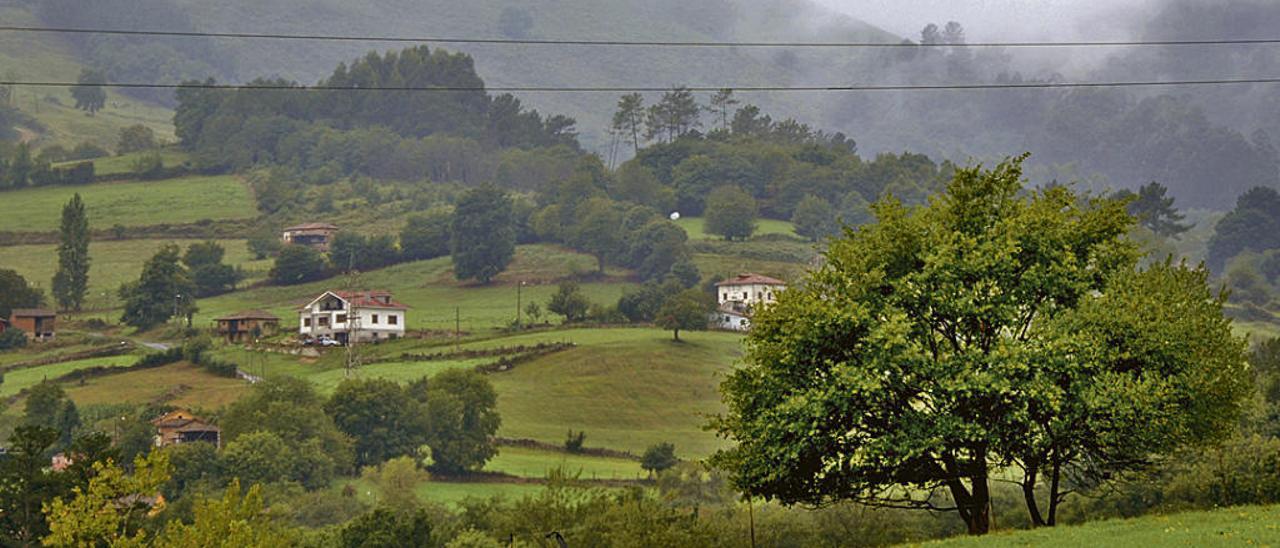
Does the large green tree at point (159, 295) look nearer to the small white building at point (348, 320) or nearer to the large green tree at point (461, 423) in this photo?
the small white building at point (348, 320)

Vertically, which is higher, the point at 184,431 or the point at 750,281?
the point at 750,281

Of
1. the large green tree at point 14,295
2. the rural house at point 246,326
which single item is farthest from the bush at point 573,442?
the large green tree at point 14,295

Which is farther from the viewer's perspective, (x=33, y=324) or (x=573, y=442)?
(x=33, y=324)

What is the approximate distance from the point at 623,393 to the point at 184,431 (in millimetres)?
45193

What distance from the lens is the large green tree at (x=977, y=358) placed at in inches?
1453

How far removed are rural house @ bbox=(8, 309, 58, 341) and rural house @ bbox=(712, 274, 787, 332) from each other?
9020 centimetres

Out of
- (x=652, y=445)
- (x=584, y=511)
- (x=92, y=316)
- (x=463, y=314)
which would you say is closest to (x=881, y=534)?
(x=584, y=511)

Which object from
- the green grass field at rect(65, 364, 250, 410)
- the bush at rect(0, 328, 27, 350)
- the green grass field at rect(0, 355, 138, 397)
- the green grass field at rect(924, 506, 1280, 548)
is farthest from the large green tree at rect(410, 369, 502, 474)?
the green grass field at rect(924, 506, 1280, 548)

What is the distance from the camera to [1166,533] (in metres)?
32.6

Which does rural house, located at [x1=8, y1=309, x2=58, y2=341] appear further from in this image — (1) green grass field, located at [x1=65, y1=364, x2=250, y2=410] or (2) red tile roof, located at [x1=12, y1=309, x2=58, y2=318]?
(1) green grass field, located at [x1=65, y1=364, x2=250, y2=410]

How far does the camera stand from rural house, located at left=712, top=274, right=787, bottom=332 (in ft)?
571

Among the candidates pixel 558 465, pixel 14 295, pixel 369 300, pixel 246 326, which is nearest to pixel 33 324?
pixel 14 295

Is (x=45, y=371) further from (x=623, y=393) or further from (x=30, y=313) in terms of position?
(x=623, y=393)

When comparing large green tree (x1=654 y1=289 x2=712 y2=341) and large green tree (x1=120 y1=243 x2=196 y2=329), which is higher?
large green tree (x1=120 y1=243 x2=196 y2=329)
